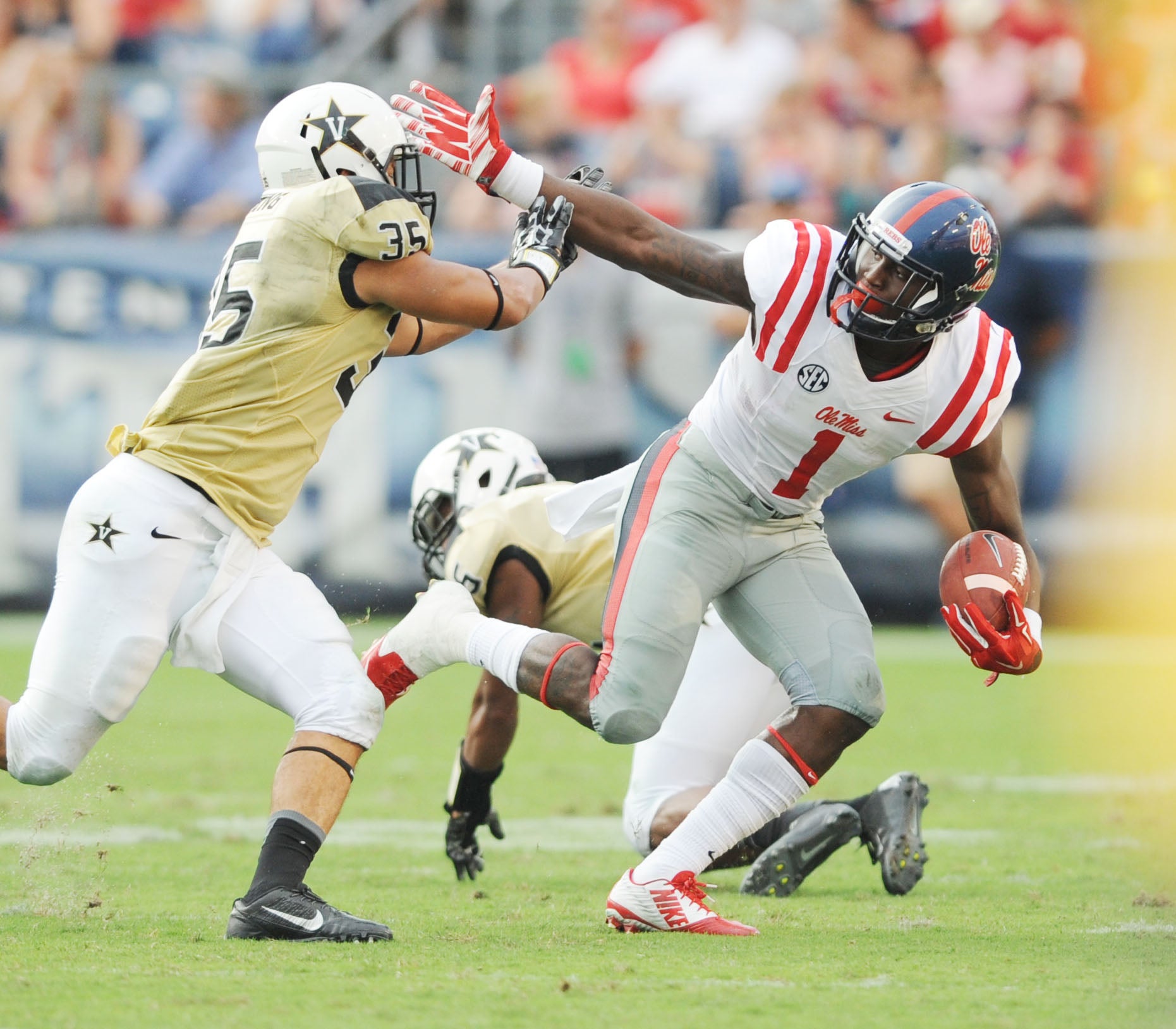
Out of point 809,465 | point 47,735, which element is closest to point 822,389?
point 809,465

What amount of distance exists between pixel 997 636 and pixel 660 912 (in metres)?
0.96

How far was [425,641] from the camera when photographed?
4.30m

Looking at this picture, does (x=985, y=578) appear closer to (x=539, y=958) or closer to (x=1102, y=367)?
(x=539, y=958)

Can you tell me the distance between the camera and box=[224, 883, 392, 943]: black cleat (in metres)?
3.48

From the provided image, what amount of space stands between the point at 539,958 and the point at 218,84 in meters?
8.80

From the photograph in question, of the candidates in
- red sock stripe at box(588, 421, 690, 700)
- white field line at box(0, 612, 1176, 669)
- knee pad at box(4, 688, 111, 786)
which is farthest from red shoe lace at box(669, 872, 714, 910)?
white field line at box(0, 612, 1176, 669)

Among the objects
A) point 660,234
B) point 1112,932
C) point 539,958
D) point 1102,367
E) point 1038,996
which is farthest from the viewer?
point 1102,367

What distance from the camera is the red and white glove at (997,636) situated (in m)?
3.87

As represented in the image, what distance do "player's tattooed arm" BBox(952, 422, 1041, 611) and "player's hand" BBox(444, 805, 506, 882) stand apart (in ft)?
5.09

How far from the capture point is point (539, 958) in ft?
11.0

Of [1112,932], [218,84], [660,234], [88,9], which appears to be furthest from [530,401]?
[1112,932]

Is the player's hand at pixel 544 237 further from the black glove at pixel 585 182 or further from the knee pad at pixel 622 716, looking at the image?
the knee pad at pixel 622 716

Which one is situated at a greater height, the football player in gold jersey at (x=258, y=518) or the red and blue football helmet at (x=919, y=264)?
the red and blue football helmet at (x=919, y=264)

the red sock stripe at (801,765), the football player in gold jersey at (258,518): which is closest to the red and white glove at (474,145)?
the football player in gold jersey at (258,518)
